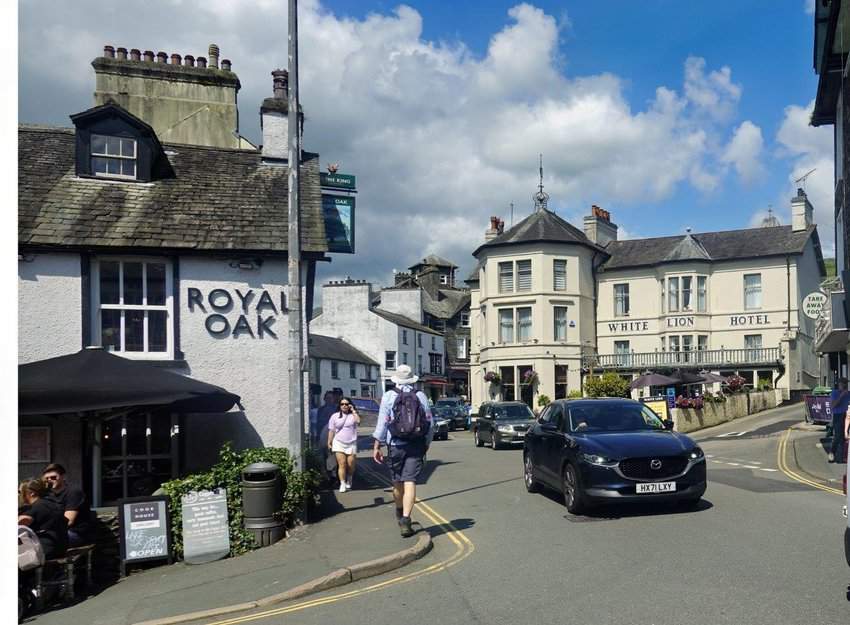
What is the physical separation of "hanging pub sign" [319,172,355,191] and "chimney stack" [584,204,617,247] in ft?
106

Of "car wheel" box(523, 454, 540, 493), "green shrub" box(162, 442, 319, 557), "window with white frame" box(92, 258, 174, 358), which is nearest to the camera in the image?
"green shrub" box(162, 442, 319, 557)

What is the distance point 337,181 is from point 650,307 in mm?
30889

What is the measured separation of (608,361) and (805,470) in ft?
92.2

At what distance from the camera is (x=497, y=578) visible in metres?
7.54

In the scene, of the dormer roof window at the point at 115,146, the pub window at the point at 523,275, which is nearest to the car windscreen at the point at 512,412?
the dormer roof window at the point at 115,146

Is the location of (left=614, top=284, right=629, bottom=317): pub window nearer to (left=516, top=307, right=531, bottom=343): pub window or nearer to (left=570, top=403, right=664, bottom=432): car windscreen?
(left=516, top=307, right=531, bottom=343): pub window

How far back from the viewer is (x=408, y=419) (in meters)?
9.34

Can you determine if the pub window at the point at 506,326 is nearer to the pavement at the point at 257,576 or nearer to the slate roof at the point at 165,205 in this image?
the slate roof at the point at 165,205

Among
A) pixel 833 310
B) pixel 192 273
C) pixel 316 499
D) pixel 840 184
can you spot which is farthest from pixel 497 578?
pixel 840 184

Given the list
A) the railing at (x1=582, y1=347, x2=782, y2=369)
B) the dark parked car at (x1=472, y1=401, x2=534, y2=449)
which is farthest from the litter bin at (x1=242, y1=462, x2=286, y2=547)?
the railing at (x1=582, y1=347, x2=782, y2=369)

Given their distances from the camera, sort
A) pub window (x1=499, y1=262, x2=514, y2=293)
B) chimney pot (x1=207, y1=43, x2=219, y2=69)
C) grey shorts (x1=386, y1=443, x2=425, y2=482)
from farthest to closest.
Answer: pub window (x1=499, y1=262, x2=514, y2=293) < chimney pot (x1=207, y1=43, x2=219, y2=69) < grey shorts (x1=386, y1=443, x2=425, y2=482)

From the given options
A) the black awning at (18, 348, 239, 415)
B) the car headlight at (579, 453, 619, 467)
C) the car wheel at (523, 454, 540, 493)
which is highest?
the black awning at (18, 348, 239, 415)

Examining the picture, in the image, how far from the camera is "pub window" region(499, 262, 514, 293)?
43656 millimetres

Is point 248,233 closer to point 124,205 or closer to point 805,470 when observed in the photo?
point 124,205
